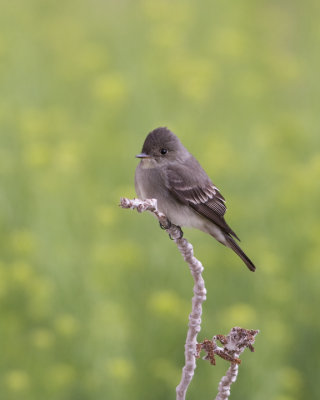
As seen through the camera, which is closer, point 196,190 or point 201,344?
point 201,344

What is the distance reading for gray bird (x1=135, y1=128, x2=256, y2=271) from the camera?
12.4 feet

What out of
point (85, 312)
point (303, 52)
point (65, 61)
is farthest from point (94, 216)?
point (303, 52)

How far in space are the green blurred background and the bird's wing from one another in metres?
2.13

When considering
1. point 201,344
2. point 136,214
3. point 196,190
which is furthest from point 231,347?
point 136,214

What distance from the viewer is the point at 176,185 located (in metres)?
3.76

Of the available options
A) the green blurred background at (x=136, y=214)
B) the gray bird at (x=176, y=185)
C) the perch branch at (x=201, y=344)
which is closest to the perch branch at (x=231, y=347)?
the perch branch at (x=201, y=344)

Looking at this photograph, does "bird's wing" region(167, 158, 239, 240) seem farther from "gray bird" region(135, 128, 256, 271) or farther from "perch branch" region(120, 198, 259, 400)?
"perch branch" region(120, 198, 259, 400)

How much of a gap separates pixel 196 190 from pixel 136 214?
3.54 m

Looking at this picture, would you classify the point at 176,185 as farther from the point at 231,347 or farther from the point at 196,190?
the point at 231,347

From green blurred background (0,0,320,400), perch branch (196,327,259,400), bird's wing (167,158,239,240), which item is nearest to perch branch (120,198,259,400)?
perch branch (196,327,259,400)

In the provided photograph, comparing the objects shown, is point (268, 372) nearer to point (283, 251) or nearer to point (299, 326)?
point (299, 326)

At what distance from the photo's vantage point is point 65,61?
34.1 feet

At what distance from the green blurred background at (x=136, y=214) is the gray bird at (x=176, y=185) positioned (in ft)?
6.92

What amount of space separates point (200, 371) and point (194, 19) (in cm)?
665
